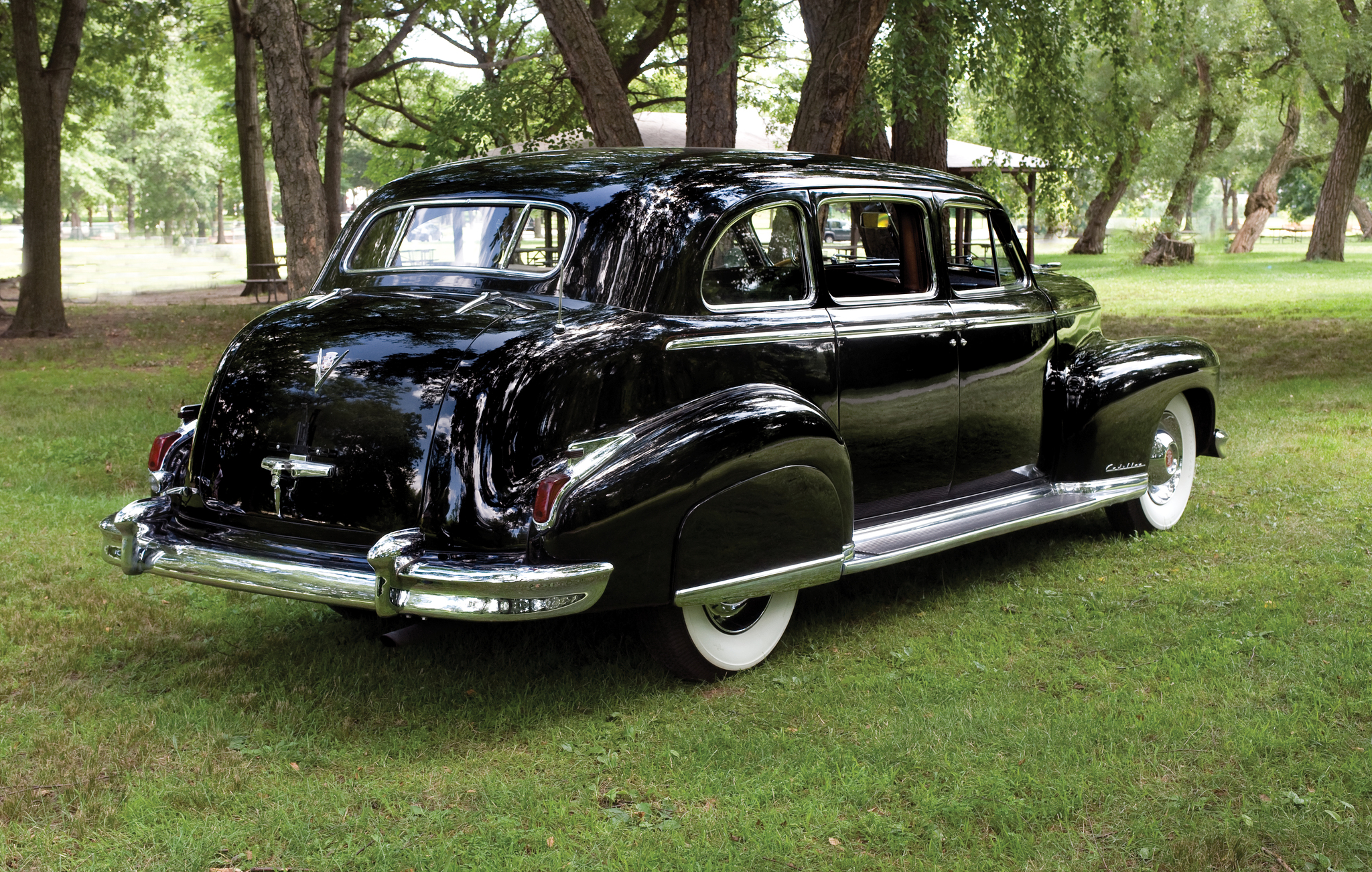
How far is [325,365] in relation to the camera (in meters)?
4.12

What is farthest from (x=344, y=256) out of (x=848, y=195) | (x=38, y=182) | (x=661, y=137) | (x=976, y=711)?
(x=661, y=137)

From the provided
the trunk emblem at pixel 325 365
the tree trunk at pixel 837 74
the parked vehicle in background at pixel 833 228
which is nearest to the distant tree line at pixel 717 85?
the tree trunk at pixel 837 74

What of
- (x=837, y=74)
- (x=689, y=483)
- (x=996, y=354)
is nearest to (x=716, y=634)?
(x=689, y=483)

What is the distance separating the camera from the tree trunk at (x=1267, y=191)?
32.8 metres

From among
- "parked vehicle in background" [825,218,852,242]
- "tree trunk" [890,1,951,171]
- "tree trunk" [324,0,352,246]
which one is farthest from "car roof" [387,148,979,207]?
"tree trunk" [324,0,352,246]

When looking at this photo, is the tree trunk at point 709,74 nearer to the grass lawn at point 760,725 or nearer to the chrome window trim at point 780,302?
the grass lawn at point 760,725

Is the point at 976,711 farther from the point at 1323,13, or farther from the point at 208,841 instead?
the point at 1323,13

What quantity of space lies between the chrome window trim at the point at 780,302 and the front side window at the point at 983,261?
1.19m

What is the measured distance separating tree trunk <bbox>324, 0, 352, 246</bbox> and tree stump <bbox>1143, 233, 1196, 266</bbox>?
1897cm

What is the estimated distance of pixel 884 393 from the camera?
495 centimetres

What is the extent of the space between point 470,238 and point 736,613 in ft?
5.83

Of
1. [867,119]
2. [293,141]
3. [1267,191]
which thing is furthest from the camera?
[1267,191]

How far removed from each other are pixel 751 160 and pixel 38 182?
14.0 m

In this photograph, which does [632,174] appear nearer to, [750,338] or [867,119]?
[750,338]
